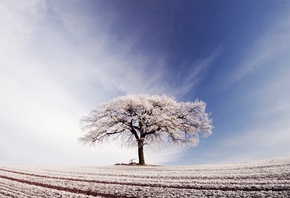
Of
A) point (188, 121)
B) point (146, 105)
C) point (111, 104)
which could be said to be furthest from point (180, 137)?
point (111, 104)

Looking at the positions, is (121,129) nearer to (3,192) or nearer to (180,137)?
(180,137)

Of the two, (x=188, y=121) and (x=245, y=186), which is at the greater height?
(x=188, y=121)

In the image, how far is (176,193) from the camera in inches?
497

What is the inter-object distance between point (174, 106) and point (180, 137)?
5014mm

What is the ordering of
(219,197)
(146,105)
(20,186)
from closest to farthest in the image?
(219,197) → (20,186) → (146,105)

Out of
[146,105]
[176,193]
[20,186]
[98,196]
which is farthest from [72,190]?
[146,105]

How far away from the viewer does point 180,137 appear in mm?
44062

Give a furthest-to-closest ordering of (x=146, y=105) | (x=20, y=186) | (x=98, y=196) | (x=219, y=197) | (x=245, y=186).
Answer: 1. (x=146, y=105)
2. (x=20, y=186)
3. (x=245, y=186)
4. (x=98, y=196)
5. (x=219, y=197)

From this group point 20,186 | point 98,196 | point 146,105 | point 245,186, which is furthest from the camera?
point 146,105

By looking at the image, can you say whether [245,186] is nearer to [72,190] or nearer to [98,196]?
[98,196]

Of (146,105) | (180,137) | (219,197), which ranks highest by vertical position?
(146,105)

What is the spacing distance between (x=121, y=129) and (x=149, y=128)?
432cm

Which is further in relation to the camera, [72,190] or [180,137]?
[180,137]

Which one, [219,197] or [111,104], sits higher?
[111,104]
